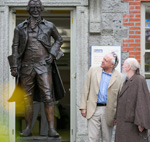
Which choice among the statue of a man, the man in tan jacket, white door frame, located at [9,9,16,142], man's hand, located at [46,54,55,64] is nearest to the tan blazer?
the man in tan jacket

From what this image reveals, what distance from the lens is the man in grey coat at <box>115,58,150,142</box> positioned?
4629 mm

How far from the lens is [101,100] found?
525 cm

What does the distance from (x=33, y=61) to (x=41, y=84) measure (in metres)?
0.33

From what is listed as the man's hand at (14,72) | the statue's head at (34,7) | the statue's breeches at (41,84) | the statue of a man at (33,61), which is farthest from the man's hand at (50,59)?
the statue's head at (34,7)

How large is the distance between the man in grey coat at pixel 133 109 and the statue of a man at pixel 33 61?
0.91 meters

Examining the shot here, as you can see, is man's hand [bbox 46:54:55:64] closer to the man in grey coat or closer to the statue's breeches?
the statue's breeches

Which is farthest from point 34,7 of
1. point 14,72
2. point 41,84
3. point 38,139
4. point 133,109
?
point 133,109

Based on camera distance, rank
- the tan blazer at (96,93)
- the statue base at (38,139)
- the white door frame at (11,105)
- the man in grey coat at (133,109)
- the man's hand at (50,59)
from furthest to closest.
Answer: the white door frame at (11,105)
the tan blazer at (96,93)
the man's hand at (50,59)
the statue base at (38,139)
the man in grey coat at (133,109)

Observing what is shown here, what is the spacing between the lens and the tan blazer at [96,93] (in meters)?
5.15

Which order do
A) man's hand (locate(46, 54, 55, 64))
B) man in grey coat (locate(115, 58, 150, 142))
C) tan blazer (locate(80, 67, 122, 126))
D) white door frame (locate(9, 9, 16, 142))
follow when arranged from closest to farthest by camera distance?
man in grey coat (locate(115, 58, 150, 142))
man's hand (locate(46, 54, 55, 64))
tan blazer (locate(80, 67, 122, 126))
white door frame (locate(9, 9, 16, 142))

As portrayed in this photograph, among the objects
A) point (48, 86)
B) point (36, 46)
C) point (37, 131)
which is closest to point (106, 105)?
point (48, 86)

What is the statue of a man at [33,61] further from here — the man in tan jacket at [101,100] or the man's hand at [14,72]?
the man in tan jacket at [101,100]

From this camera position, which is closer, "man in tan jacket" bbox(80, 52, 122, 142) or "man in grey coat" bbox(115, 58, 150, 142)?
"man in grey coat" bbox(115, 58, 150, 142)

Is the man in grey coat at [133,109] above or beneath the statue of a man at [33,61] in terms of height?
beneath
